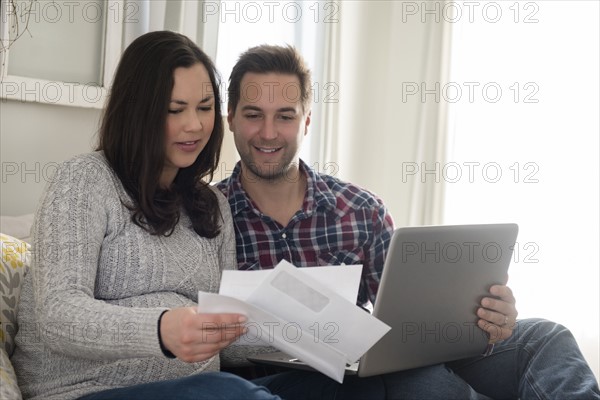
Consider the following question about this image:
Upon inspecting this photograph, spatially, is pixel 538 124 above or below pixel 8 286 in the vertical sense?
above

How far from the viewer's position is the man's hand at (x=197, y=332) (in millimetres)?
1250

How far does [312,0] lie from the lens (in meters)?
3.40

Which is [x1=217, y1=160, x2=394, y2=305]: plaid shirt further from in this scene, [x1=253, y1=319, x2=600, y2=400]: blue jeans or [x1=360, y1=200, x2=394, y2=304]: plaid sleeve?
[x1=253, y1=319, x2=600, y2=400]: blue jeans

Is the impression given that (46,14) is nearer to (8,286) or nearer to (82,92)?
(82,92)

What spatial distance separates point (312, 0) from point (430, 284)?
2093 millimetres

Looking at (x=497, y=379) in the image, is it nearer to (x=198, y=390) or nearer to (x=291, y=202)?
(x=291, y=202)

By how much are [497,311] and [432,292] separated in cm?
A: 19

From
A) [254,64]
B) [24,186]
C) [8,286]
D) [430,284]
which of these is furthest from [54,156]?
[430,284]

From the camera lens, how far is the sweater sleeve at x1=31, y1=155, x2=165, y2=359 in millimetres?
1320

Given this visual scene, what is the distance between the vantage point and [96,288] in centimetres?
152

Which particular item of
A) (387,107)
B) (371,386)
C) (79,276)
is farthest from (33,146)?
(387,107)

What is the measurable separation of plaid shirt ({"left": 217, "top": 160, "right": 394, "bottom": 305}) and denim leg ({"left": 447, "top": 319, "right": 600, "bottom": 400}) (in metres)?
0.35

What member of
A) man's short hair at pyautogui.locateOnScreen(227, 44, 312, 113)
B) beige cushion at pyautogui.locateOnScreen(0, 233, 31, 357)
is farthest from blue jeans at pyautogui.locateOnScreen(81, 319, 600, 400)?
man's short hair at pyautogui.locateOnScreen(227, 44, 312, 113)

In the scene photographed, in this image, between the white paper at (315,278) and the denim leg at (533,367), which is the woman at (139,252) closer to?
the white paper at (315,278)
